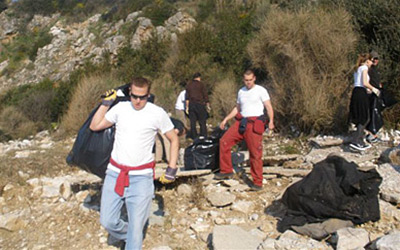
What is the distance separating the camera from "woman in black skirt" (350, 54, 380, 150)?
19.1 ft

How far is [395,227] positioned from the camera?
3691 millimetres

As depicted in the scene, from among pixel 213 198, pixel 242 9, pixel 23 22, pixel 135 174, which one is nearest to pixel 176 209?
pixel 213 198

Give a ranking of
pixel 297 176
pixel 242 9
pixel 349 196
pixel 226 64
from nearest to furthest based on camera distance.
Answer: pixel 349 196, pixel 297 176, pixel 226 64, pixel 242 9

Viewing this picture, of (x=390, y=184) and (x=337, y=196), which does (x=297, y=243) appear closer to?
(x=337, y=196)

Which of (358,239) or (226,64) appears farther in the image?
(226,64)

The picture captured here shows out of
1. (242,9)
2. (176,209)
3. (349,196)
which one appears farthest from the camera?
(242,9)

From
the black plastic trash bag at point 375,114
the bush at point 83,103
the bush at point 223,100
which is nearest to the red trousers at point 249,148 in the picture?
the black plastic trash bag at point 375,114

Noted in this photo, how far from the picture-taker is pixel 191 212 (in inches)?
171

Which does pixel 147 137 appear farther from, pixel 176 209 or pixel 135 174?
pixel 176 209

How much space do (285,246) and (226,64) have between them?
37.3ft

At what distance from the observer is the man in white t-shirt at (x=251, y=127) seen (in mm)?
4727

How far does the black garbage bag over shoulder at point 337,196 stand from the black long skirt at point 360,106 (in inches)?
104

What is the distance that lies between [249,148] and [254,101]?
0.65 m

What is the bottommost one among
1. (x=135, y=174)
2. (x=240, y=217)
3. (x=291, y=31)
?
(x=240, y=217)
